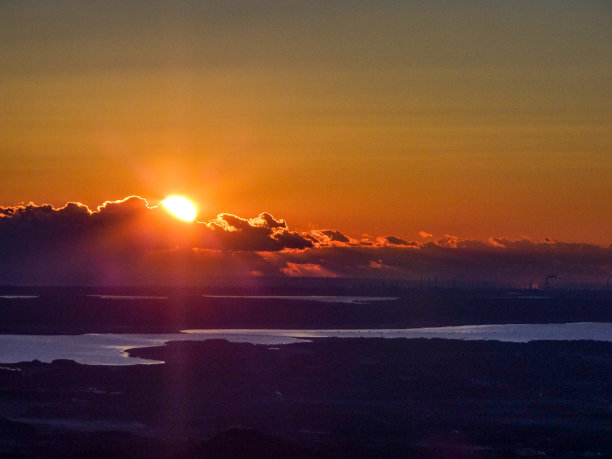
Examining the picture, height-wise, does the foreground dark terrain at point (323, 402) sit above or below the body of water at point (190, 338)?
below

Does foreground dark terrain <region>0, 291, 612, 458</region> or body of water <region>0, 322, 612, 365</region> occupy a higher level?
body of water <region>0, 322, 612, 365</region>

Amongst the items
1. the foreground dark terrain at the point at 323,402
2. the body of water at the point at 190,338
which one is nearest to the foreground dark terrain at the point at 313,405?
the foreground dark terrain at the point at 323,402

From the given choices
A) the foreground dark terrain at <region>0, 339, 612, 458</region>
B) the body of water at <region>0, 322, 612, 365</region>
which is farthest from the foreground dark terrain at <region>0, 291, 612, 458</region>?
the body of water at <region>0, 322, 612, 365</region>

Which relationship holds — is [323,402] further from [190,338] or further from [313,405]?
[190,338]

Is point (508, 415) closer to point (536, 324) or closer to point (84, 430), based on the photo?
point (84, 430)

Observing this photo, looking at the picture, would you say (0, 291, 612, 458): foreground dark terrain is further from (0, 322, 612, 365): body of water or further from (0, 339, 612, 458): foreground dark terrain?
(0, 322, 612, 365): body of water

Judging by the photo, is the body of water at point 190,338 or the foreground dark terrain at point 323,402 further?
the body of water at point 190,338

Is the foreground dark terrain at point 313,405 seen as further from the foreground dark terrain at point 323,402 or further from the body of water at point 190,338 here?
the body of water at point 190,338
